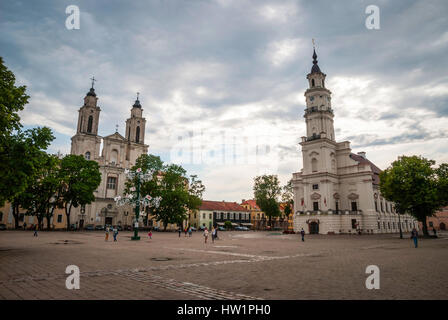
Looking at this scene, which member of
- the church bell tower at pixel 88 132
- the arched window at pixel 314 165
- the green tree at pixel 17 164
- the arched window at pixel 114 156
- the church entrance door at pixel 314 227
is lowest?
the church entrance door at pixel 314 227

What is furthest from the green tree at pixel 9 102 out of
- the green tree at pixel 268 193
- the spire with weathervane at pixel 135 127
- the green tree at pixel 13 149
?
the green tree at pixel 268 193

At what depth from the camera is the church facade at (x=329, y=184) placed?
53.6m

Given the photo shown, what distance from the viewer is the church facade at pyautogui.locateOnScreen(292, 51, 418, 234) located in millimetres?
53562

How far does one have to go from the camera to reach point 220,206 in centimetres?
9581

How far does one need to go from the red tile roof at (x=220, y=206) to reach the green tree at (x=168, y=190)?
28.1m

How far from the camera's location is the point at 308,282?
862cm

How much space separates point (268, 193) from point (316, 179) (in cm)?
2345

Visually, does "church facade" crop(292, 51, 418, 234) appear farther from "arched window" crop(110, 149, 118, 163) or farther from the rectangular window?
"arched window" crop(110, 149, 118, 163)

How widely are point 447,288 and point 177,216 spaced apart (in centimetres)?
5233

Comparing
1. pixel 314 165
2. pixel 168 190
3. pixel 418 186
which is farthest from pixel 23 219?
pixel 418 186

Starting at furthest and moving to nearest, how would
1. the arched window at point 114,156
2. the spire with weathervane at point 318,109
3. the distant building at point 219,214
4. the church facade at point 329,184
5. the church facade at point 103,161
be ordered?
the distant building at point 219,214 < the arched window at point 114,156 < the church facade at point 103,161 < the spire with weathervane at point 318,109 < the church facade at point 329,184

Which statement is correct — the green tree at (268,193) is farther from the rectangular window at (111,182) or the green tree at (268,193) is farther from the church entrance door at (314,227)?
the rectangular window at (111,182)

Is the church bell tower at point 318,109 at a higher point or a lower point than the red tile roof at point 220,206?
higher

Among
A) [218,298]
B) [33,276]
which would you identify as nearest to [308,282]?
[218,298]
